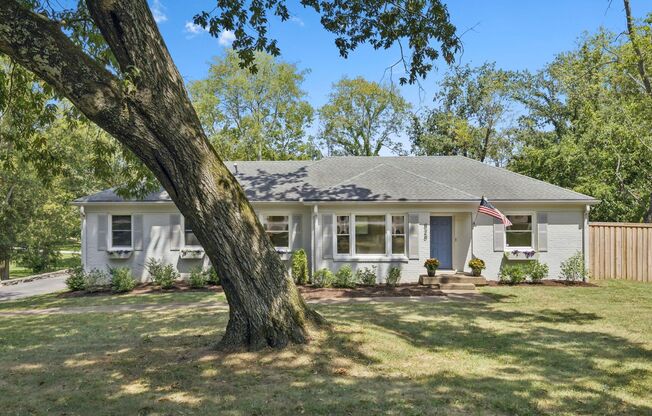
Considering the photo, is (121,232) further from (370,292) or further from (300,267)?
(370,292)

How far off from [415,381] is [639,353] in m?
3.77

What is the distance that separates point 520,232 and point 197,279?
11.0 meters

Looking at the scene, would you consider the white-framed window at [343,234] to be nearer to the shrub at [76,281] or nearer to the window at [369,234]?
the window at [369,234]

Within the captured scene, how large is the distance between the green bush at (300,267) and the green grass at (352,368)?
512 cm

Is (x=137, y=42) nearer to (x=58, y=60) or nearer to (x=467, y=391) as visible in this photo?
(x=58, y=60)

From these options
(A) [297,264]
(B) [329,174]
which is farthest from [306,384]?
(B) [329,174]

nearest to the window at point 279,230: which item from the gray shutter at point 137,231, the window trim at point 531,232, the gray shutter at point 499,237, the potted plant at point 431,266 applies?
the gray shutter at point 137,231

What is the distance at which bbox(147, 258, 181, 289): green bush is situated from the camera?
14.3 m

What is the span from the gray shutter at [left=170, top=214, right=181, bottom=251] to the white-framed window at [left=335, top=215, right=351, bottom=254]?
554 centimetres

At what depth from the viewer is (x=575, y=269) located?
14422 millimetres

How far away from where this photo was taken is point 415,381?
5160 millimetres

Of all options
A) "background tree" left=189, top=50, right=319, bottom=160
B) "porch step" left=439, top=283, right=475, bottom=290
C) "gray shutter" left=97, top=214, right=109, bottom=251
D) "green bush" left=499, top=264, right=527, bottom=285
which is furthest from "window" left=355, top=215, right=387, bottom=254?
"background tree" left=189, top=50, right=319, bottom=160

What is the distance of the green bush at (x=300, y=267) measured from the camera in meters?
14.2

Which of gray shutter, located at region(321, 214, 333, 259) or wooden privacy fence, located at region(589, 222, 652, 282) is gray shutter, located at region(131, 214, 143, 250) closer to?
gray shutter, located at region(321, 214, 333, 259)
